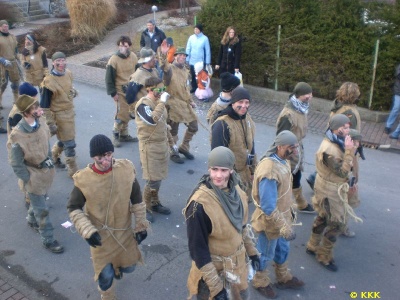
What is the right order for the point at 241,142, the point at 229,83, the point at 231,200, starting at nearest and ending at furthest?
the point at 231,200 → the point at 241,142 → the point at 229,83

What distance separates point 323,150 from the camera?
5.02m

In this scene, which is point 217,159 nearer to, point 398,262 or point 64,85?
point 398,262

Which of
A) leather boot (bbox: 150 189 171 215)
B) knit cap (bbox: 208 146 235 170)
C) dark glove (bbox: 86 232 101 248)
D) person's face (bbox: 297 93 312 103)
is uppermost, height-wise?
knit cap (bbox: 208 146 235 170)

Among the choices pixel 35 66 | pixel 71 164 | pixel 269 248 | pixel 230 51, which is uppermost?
pixel 230 51

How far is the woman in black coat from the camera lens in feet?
36.0

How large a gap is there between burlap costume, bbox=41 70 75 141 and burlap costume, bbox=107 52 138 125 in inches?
53.0

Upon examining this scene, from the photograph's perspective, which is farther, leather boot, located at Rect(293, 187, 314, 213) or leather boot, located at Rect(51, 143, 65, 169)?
leather boot, located at Rect(51, 143, 65, 169)

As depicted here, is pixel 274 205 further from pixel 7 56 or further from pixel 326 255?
pixel 7 56

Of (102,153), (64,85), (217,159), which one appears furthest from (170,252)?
(64,85)

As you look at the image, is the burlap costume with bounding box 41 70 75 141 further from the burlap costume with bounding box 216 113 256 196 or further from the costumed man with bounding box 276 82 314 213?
the costumed man with bounding box 276 82 314 213

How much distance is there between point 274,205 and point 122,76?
5.04m

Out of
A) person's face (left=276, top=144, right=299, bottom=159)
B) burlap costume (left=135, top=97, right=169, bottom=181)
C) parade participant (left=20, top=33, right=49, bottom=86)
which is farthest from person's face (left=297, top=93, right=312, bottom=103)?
parade participant (left=20, top=33, right=49, bottom=86)

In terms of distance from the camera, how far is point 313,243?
5488mm

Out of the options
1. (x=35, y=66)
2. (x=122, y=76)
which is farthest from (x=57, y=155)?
(x=35, y=66)
